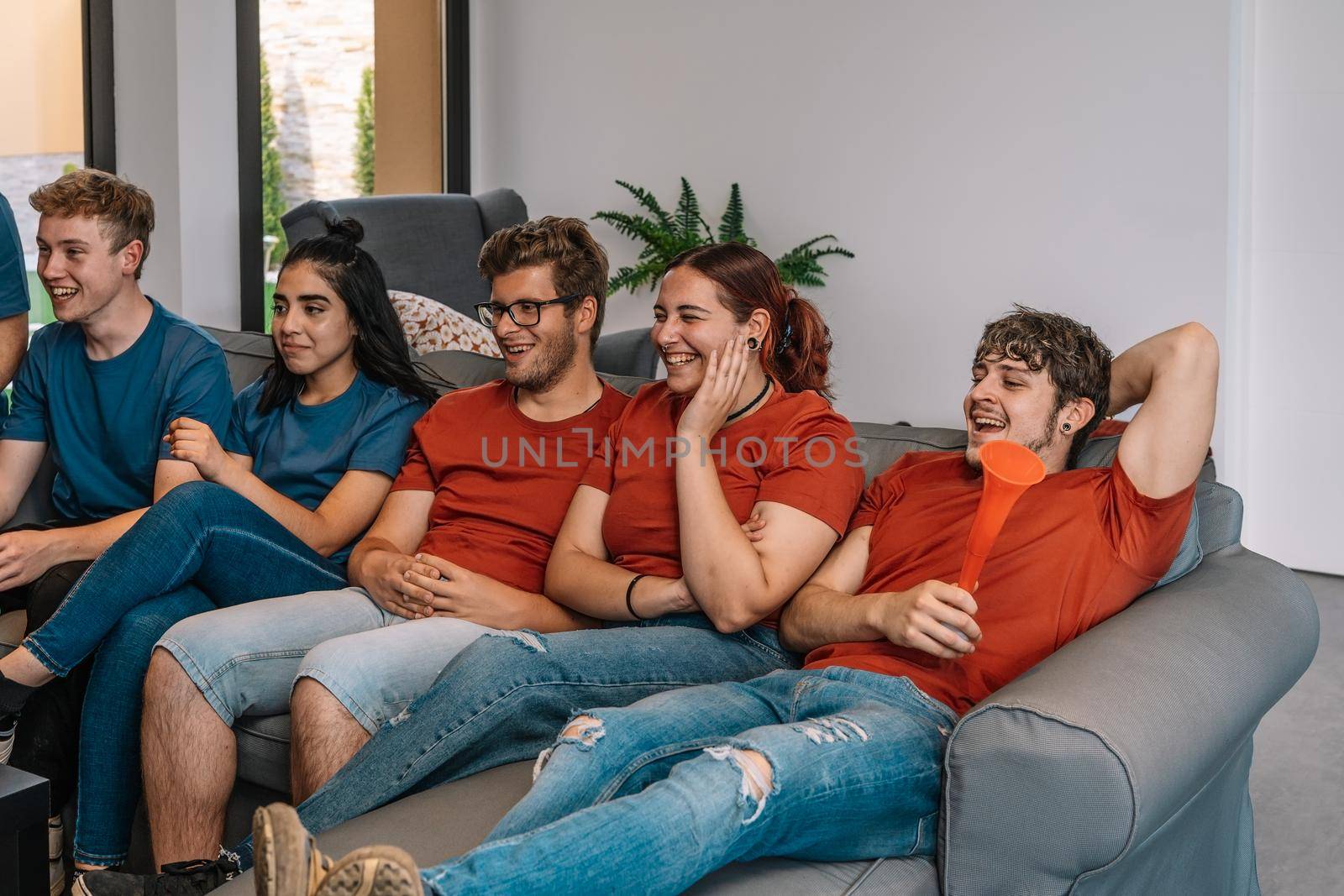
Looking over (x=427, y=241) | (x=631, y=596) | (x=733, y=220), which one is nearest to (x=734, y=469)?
(x=631, y=596)

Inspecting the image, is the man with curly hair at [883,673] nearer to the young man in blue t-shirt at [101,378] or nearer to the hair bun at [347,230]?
the young man in blue t-shirt at [101,378]

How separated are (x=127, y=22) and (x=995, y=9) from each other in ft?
9.18

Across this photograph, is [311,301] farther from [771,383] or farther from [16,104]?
[16,104]

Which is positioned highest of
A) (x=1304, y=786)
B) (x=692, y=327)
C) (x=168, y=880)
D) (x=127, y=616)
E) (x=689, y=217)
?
(x=689, y=217)

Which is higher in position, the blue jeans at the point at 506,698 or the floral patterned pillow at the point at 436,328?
the floral patterned pillow at the point at 436,328

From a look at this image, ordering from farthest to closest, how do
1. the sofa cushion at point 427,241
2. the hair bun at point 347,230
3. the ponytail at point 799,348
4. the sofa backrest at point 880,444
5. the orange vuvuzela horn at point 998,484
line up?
1. the sofa cushion at point 427,241
2. the hair bun at point 347,230
3. the ponytail at point 799,348
4. the sofa backrest at point 880,444
5. the orange vuvuzela horn at point 998,484

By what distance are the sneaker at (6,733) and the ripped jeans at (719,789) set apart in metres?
1.00

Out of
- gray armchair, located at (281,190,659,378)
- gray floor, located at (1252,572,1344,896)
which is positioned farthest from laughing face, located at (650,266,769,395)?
gray armchair, located at (281,190,659,378)

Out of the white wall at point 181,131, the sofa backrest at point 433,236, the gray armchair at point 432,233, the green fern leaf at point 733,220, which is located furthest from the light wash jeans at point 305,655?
the green fern leaf at point 733,220

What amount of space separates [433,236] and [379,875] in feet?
10.5

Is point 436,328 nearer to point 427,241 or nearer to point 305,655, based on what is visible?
point 427,241

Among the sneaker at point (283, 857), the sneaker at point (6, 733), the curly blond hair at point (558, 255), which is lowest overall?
the sneaker at point (6, 733)

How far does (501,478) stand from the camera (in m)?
2.12

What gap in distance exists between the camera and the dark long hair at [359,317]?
2.29 m
